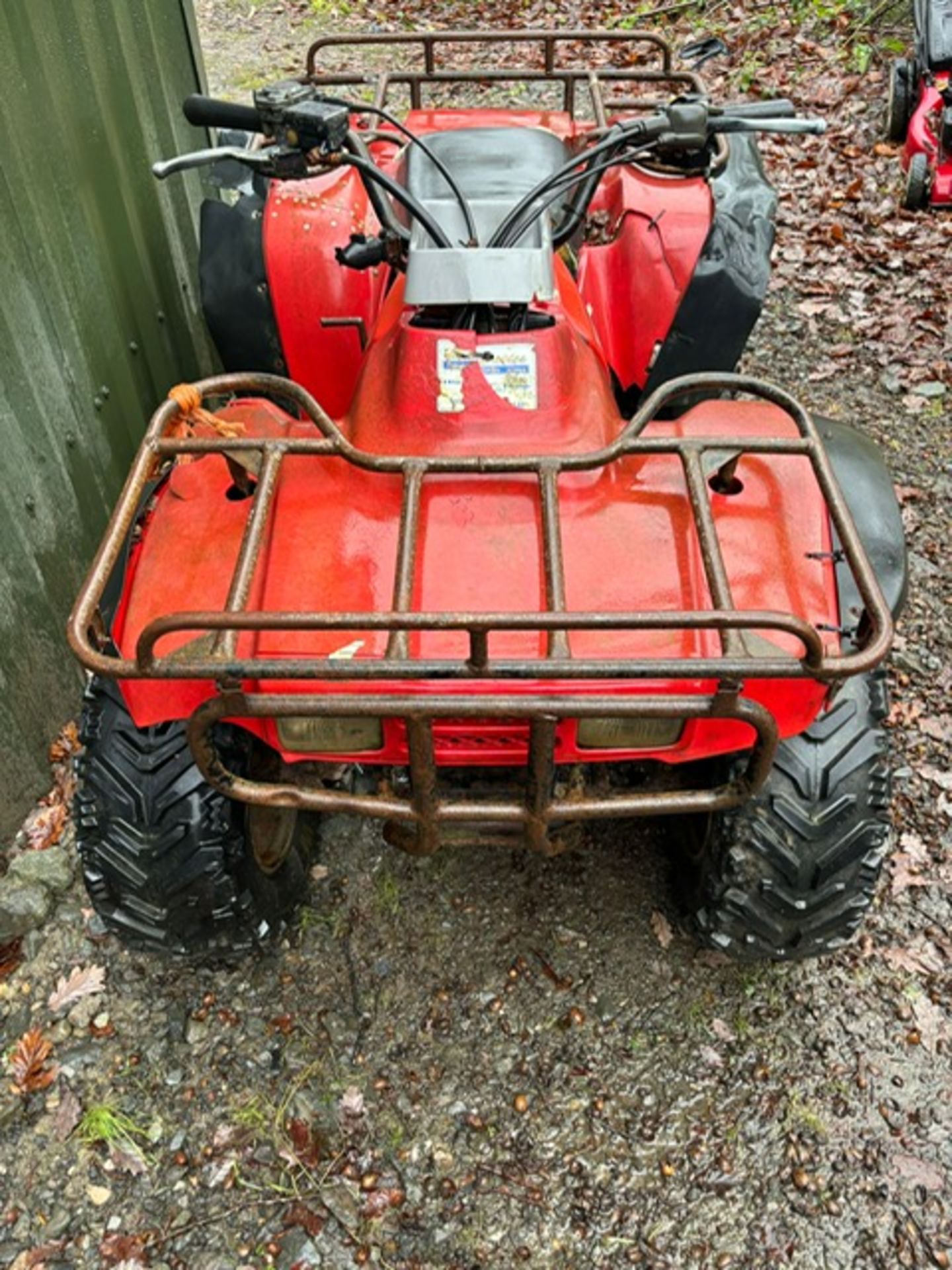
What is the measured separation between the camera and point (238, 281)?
3279 millimetres

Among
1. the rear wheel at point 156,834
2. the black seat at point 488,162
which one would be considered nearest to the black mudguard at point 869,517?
the black seat at point 488,162

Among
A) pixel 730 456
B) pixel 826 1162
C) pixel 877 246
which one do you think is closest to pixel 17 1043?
pixel 826 1162

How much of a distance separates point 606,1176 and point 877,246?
16.5 ft

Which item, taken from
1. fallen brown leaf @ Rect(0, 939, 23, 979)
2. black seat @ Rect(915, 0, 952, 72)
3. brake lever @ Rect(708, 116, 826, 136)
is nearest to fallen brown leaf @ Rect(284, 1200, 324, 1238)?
fallen brown leaf @ Rect(0, 939, 23, 979)

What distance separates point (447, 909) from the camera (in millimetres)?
3002

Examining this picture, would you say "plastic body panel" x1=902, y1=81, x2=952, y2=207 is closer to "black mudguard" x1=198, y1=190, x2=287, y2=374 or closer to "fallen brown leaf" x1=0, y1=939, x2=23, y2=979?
"black mudguard" x1=198, y1=190, x2=287, y2=374

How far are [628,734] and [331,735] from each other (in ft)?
1.90

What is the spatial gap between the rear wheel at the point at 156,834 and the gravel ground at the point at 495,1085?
38 centimetres

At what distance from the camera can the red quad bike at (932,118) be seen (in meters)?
5.73

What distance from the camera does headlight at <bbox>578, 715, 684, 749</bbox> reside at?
2105 mm

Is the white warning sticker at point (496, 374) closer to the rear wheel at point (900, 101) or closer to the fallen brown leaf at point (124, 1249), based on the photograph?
the fallen brown leaf at point (124, 1249)

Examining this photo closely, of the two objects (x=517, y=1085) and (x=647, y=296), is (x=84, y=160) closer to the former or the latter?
(x=647, y=296)

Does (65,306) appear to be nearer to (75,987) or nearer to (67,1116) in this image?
(75,987)

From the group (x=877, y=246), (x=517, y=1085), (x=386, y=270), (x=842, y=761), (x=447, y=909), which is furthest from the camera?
(x=877, y=246)
